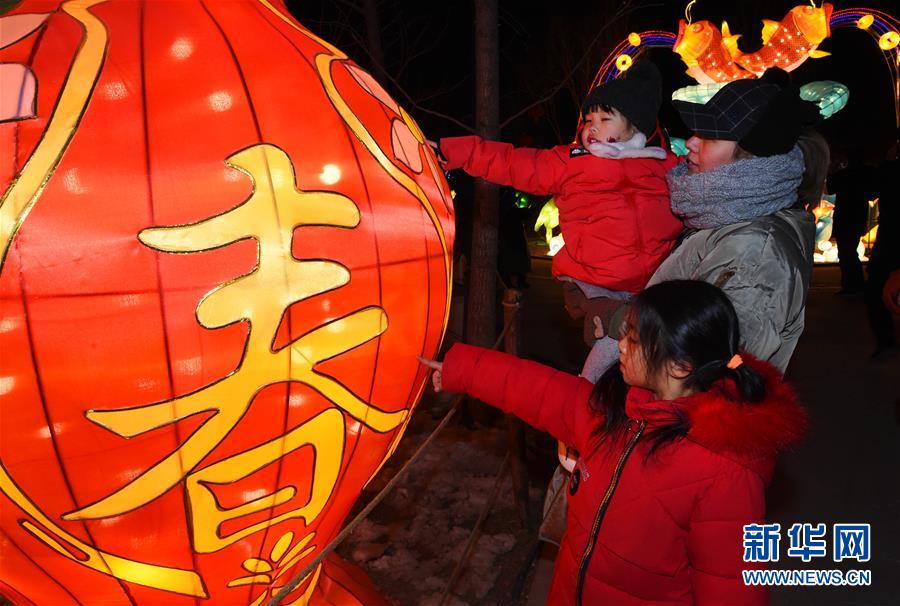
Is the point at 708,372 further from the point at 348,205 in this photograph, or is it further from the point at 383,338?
the point at 348,205

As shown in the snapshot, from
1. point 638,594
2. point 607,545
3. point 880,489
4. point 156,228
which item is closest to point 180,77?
point 156,228

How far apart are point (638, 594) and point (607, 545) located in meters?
0.14

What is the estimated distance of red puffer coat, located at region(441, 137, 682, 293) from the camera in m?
2.29

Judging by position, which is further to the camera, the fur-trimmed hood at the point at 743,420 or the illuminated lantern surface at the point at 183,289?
the fur-trimmed hood at the point at 743,420

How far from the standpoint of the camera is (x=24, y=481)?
4.53 feet

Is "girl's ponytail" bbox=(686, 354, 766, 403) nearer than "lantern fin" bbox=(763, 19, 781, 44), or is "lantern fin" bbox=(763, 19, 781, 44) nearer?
"girl's ponytail" bbox=(686, 354, 766, 403)

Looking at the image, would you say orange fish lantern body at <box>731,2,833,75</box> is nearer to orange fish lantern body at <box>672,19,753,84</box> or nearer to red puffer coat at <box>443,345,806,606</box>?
orange fish lantern body at <box>672,19,753,84</box>

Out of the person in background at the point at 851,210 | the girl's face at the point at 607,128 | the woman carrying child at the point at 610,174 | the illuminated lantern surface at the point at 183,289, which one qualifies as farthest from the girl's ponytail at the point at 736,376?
the person in background at the point at 851,210

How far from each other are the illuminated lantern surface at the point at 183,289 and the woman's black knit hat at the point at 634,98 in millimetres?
905

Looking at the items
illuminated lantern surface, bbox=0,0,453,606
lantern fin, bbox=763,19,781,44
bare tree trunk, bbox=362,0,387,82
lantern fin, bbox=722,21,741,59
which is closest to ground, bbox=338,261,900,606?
illuminated lantern surface, bbox=0,0,453,606

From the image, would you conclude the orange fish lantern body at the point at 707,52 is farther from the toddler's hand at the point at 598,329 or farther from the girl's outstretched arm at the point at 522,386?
the girl's outstretched arm at the point at 522,386

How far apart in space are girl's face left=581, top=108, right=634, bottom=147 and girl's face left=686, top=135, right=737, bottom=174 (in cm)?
42

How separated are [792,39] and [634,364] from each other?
933 cm

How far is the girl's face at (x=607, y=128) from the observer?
92.7 inches
